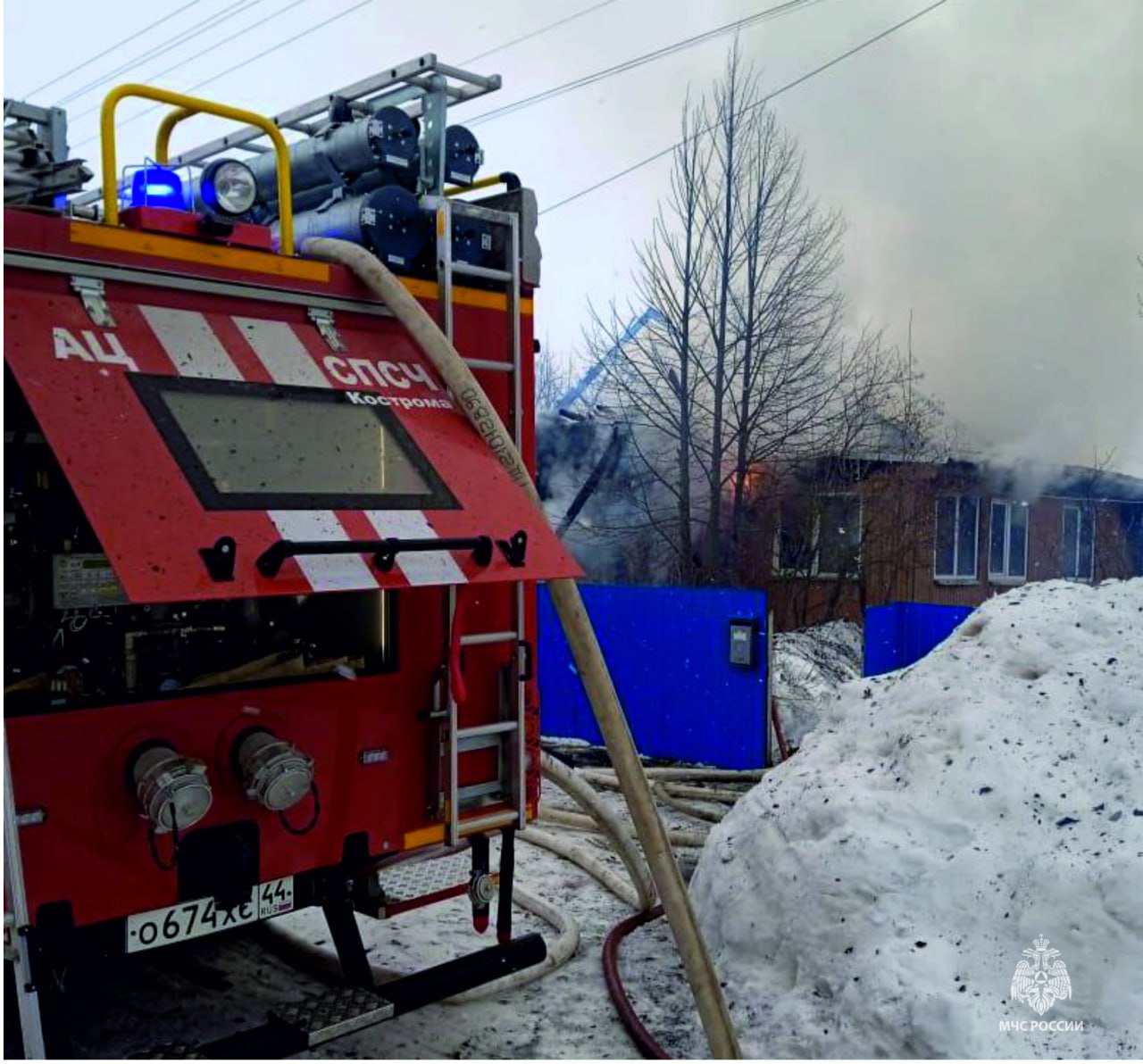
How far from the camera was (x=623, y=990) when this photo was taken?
173 inches

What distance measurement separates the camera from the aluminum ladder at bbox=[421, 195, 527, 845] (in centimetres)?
376

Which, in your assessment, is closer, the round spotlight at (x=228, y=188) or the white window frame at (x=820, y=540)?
the round spotlight at (x=228, y=188)

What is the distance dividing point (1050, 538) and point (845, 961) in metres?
20.9

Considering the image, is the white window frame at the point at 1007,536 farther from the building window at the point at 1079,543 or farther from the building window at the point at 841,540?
the building window at the point at 841,540

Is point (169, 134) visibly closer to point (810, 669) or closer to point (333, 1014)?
point (333, 1014)

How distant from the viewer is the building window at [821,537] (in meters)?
15.9

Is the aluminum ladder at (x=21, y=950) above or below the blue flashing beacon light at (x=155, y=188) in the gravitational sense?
below

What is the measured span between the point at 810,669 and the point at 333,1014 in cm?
919

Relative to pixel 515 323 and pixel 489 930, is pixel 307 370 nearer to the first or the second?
pixel 515 323

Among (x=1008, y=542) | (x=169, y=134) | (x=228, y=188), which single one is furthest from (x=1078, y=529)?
(x=228, y=188)

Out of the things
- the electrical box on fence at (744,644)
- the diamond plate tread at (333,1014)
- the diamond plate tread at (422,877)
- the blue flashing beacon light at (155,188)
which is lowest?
the diamond plate tread at (333,1014)

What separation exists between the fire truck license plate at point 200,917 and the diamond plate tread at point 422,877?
0.44 m

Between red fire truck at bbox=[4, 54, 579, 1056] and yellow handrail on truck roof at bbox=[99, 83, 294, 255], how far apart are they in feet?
0.04

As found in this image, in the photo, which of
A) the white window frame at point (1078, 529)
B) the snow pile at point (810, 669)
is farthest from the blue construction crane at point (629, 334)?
the white window frame at point (1078, 529)
